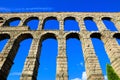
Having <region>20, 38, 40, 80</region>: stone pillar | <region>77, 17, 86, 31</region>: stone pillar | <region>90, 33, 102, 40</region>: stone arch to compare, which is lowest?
<region>20, 38, 40, 80</region>: stone pillar

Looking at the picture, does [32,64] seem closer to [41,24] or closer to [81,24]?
[41,24]

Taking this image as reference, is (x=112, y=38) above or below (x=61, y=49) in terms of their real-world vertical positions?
above

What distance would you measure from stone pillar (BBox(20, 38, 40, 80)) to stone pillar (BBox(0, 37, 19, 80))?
244 cm

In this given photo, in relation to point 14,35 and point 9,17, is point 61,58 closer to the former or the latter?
point 14,35

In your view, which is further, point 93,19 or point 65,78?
point 93,19

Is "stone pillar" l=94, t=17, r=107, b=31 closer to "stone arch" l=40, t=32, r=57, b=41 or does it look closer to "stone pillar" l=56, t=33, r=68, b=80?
"stone pillar" l=56, t=33, r=68, b=80

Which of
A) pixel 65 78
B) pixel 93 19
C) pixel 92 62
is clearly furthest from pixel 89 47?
pixel 93 19

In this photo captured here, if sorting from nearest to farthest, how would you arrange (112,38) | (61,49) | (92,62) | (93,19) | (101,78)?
1. (101,78)
2. (92,62)
3. (61,49)
4. (112,38)
5. (93,19)

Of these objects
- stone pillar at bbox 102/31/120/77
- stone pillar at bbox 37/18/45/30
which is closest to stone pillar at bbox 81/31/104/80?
stone pillar at bbox 102/31/120/77

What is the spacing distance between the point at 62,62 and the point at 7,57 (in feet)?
21.4

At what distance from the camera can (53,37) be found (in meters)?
24.1

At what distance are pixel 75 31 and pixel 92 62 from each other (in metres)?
6.32

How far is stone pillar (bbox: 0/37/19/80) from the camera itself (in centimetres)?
1890

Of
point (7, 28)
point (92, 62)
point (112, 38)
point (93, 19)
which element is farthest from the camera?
point (93, 19)
